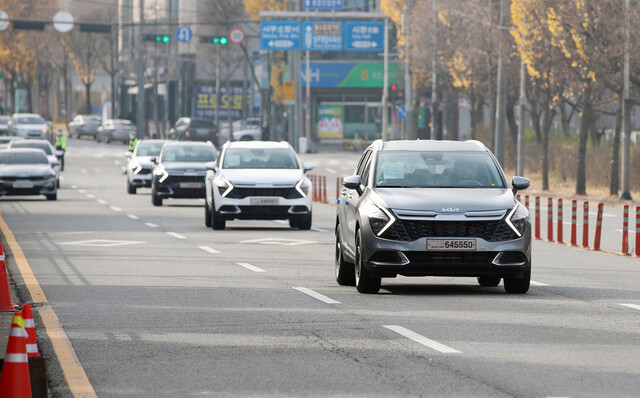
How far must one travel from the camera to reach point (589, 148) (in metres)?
51.3

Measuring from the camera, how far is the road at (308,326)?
9.46m

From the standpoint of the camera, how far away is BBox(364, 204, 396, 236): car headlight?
1493 centimetres

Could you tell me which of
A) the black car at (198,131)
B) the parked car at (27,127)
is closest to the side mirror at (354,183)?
the parked car at (27,127)

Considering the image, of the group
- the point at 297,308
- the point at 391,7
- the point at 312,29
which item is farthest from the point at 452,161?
the point at 312,29

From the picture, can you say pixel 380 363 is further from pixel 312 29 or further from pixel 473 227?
pixel 312 29

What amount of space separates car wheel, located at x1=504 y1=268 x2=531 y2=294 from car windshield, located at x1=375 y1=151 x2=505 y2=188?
1082 millimetres

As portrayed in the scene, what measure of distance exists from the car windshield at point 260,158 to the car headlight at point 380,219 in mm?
13398

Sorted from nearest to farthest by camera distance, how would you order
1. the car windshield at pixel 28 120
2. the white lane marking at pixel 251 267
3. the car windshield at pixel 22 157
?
the white lane marking at pixel 251 267
the car windshield at pixel 22 157
the car windshield at pixel 28 120

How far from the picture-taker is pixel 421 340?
1152 centimetres

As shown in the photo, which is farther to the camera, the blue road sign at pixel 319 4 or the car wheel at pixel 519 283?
the blue road sign at pixel 319 4

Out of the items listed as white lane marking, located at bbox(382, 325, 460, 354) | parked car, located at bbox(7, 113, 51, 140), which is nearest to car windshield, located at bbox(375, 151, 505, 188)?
white lane marking, located at bbox(382, 325, 460, 354)

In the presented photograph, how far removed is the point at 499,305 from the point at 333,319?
197cm

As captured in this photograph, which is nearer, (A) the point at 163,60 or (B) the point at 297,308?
(B) the point at 297,308

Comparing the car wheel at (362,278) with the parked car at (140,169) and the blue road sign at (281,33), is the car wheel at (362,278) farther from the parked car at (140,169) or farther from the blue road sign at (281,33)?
the blue road sign at (281,33)
